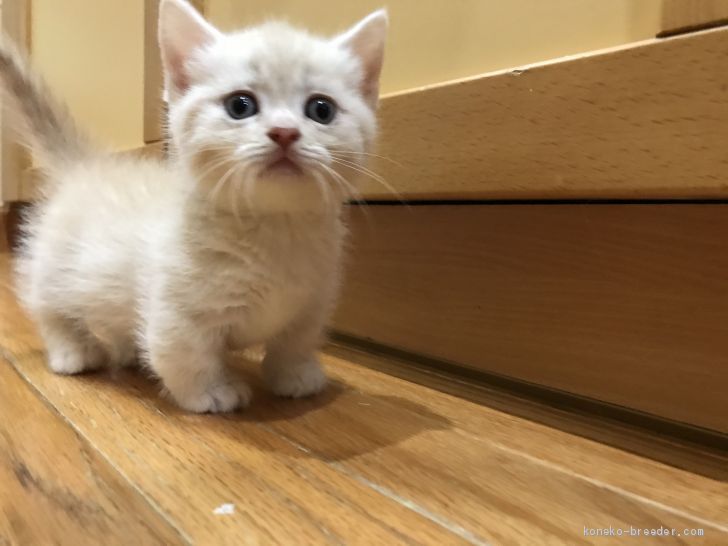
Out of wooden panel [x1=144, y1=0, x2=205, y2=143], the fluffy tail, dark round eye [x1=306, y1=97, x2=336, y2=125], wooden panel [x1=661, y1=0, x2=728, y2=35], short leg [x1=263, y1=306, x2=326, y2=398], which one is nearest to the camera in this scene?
wooden panel [x1=661, y1=0, x2=728, y2=35]

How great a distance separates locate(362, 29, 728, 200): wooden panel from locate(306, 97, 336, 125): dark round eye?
21 cm

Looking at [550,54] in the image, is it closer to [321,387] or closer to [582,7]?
[582,7]

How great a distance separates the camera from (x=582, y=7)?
2.66 ft

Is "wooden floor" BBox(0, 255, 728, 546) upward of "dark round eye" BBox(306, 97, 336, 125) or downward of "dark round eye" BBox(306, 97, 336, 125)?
downward

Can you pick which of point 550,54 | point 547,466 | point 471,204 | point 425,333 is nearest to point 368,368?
point 425,333

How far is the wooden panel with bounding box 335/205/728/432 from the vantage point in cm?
74

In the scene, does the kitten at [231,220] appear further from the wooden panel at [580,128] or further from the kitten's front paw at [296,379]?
the wooden panel at [580,128]

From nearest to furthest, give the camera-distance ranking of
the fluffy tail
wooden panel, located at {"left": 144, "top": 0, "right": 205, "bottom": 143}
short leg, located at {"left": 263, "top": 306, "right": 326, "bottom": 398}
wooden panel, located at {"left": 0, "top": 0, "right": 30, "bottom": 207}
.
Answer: short leg, located at {"left": 263, "top": 306, "right": 326, "bottom": 398} → the fluffy tail → wooden panel, located at {"left": 144, "top": 0, "right": 205, "bottom": 143} → wooden panel, located at {"left": 0, "top": 0, "right": 30, "bottom": 207}

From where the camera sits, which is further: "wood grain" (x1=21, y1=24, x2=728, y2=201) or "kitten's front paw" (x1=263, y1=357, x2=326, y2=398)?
"kitten's front paw" (x1=263, y1=357, x2=326, y2=398)

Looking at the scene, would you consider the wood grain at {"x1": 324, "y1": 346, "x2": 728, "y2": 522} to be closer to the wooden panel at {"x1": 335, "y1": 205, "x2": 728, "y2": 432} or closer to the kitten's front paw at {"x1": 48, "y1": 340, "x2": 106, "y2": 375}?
the wooden panel at {"x1": 335, "y1": 205, "x2": 728, "y2": 432}

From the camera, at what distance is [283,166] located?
0.69m

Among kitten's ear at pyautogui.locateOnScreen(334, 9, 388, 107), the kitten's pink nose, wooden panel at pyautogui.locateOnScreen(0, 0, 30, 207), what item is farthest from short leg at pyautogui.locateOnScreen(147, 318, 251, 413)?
wooden panel at pyautogui.locateOnScreen(0, 0, 30, 207)

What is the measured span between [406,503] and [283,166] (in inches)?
14.1

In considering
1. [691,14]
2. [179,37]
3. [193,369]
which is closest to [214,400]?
[193,369]
